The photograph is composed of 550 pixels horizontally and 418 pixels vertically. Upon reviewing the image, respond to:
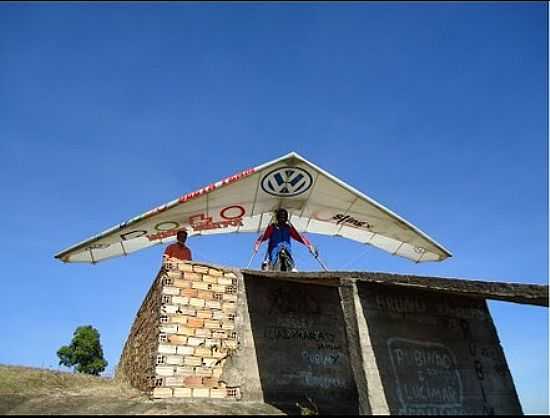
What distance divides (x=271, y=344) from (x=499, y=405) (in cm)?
333

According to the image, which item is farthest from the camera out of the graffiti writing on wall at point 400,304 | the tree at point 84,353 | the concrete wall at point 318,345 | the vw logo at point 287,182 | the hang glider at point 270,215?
the tree at point 84,353

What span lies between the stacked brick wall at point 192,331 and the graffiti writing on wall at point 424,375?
2.51 metres

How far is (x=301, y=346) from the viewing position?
7.59m

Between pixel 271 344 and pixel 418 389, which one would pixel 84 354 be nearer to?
pixel 271 344

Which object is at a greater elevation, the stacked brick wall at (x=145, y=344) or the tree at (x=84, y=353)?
the tree at (x=84, y=353)

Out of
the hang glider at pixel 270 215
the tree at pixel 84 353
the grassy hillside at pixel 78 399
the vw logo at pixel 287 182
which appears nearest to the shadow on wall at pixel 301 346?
the grassy hillside at pixel 78 399

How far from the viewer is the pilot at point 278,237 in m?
9.77

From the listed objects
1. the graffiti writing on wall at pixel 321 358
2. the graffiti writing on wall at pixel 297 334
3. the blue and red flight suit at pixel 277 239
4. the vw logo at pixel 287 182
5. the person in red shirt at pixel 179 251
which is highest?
the vw logo at pixel 287 182

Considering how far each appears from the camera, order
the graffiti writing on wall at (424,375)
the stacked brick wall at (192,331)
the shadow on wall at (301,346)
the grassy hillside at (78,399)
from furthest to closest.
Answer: the shadow on wall at (301,346)
the stacked brick wall at (192,331)
the grassy hillside at (78,399)
the graffiti writing on wall at (424,375)

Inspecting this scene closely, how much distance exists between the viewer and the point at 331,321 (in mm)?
8000

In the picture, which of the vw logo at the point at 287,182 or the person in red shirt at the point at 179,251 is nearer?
the person in red shirt at the point at 179,251

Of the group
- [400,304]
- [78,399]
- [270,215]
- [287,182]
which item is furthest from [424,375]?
[270,215]

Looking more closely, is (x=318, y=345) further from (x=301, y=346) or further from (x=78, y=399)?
(x=78, y=399)

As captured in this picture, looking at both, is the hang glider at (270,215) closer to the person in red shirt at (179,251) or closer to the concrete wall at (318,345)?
the person in red shirt at (179,251)
